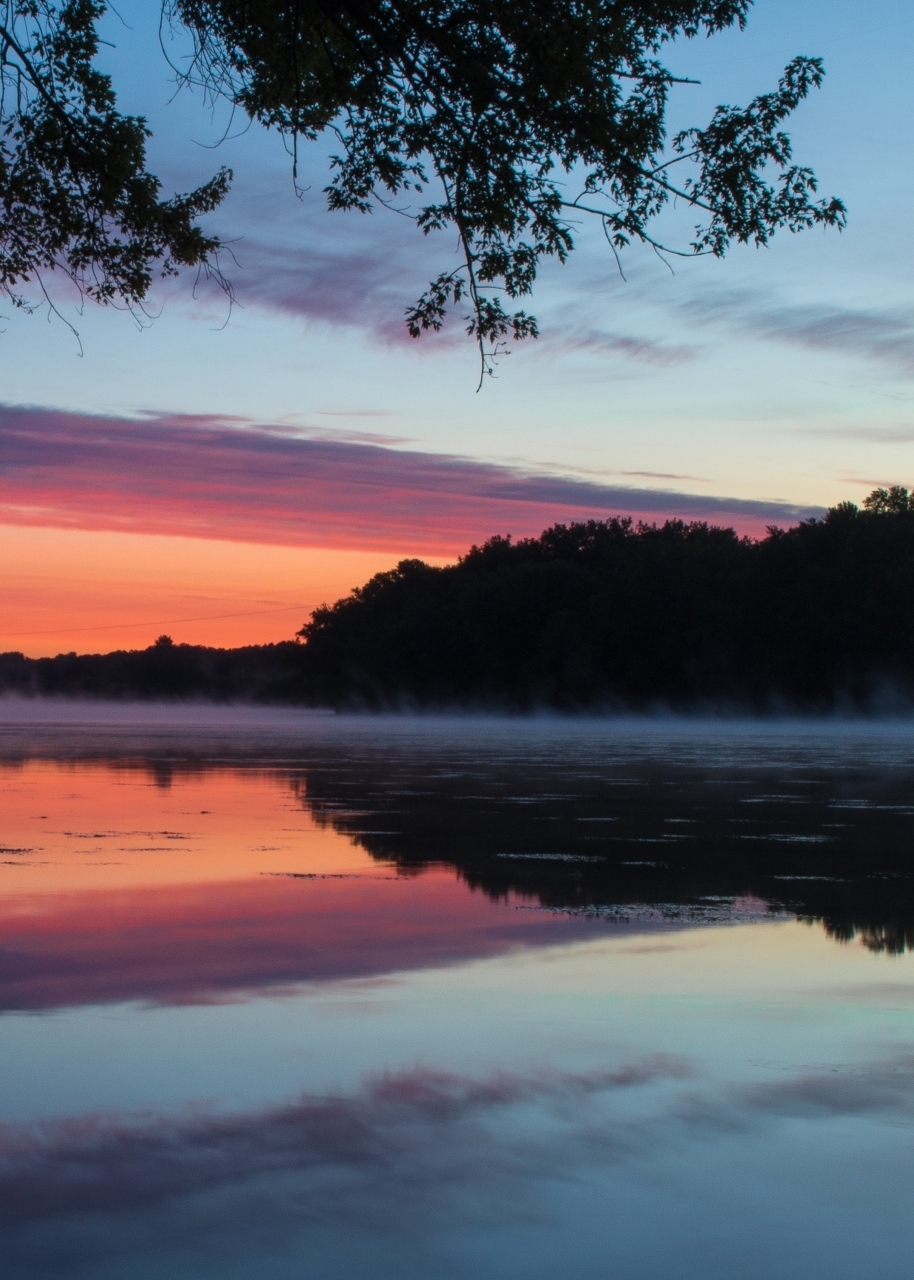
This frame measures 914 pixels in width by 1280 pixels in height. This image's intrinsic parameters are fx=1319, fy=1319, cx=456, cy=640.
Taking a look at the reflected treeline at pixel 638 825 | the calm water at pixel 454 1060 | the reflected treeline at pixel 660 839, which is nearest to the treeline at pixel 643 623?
the reflected treeline at pixel 638 825

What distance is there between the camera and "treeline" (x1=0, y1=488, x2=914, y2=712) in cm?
7256

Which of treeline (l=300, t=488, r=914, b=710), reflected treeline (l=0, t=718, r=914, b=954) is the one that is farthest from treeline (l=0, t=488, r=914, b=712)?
reflected treeline (l=0, t=718, r=914, b=954)

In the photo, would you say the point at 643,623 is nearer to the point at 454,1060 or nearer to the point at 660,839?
the point at 660,839

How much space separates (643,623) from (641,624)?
0.48ft

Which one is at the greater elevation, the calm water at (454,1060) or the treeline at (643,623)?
the treeline at (643,623)

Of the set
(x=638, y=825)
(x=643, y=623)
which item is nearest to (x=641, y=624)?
(x=643, y=623)

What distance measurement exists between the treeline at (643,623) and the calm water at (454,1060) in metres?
65.0

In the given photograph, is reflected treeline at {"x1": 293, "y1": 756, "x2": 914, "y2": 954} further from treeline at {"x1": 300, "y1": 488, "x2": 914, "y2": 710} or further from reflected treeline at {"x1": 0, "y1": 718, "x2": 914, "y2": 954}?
treeline at {"x1": 300, "y1": 488, "x2": 914, "y2": 710}

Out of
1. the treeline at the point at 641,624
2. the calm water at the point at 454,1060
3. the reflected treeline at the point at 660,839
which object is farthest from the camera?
the treeline at the point at 641,624

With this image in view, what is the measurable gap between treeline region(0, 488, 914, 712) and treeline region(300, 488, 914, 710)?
4.4 inches

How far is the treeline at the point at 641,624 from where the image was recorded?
7256 centimetres

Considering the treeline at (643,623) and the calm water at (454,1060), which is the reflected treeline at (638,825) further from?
the treeline at (643,623)

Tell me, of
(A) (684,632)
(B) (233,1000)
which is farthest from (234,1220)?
(A) (684,632)

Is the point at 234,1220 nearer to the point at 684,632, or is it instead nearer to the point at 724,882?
the point at 724,882
